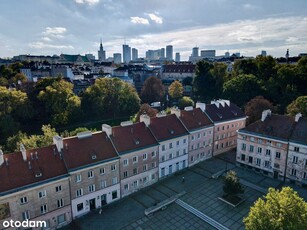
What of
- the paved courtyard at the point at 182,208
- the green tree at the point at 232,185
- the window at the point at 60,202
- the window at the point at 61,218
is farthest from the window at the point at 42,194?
the green tree at the point at 232,185

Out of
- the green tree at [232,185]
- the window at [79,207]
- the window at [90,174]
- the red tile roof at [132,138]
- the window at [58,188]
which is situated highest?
the red tile roof at [132,138]

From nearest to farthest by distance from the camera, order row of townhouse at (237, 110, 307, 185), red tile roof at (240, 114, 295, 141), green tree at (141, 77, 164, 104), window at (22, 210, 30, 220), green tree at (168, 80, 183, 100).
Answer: window at (22, 210, 30, 220), row of townhouse at (237, 110, 307, 185), red tile roof at (240, 114, 295, 141), green tree at (141, 77, 164, 104), green tree at (168, 80, 183, 100)

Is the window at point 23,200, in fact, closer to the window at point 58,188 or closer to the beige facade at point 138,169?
the window at point 58,188

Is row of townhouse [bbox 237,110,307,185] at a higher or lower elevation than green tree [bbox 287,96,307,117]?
lower

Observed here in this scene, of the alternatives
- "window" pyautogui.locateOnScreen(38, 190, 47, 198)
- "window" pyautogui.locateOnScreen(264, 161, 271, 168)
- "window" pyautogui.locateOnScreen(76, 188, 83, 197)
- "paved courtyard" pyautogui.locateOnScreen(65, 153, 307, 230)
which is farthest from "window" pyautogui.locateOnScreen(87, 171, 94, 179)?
"window" pyautogui.locateOnScreen(264, 161, 271, 168)

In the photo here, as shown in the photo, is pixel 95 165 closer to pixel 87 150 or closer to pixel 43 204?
pixel 87 150

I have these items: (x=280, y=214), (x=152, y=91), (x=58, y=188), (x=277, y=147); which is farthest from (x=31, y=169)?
(x=152, y=91)

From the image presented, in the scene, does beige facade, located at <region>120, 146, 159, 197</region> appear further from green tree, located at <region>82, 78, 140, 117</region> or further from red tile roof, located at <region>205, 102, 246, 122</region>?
green tree, located at <region>82, 78, 140, 117</region>
